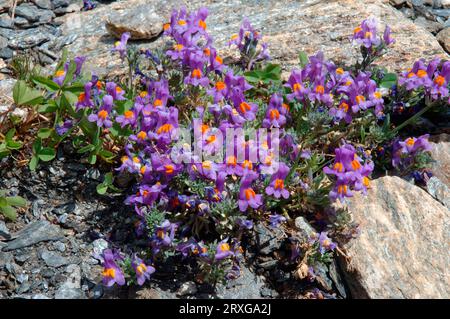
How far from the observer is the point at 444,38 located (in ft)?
19.2

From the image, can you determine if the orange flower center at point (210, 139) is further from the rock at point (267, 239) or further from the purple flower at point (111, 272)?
the purple flower at point (111, 272)

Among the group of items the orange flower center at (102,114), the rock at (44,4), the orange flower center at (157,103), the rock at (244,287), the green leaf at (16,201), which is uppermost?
the orange flower center at (157,103)

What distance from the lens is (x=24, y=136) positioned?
4523mm

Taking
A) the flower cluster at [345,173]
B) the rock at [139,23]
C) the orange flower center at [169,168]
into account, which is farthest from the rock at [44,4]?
the flower cluster at [345,173]

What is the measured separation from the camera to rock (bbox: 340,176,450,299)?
3754 mm

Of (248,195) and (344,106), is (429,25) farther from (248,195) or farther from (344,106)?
(248,195)

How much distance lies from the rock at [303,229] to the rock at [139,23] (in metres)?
2.49

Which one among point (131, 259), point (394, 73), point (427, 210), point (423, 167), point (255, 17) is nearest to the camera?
point (131, 259)

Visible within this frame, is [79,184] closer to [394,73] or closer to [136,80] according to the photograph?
[136,80]

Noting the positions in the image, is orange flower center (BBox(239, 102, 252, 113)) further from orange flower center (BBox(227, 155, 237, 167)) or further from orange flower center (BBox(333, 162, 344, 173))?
orange flower center (BBox(333, 162, 344, 173))

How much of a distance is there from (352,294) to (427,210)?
32.7 inches

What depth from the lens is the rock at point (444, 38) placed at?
578 centimetres

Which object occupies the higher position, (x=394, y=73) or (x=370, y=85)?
(x=370, y=85)
